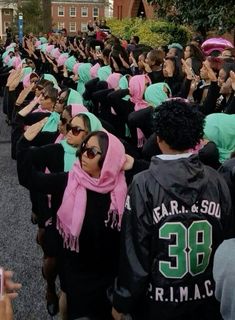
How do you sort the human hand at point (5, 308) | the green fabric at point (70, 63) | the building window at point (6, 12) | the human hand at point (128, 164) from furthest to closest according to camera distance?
the building window at point (6, 12), the green fabric at point (70, 63), the human hand at point (128, 164), the human hand at point (5, 308)

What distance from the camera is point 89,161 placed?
3.02 meters

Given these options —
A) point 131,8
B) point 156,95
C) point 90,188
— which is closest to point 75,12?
point 131,8

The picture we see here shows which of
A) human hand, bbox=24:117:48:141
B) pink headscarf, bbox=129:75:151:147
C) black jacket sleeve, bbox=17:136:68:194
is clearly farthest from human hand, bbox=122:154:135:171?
pink headscarf, bbox=129:75:151:147

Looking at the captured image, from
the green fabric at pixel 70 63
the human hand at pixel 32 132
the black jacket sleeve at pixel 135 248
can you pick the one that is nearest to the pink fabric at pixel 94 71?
the green fabric at pixel 70 63

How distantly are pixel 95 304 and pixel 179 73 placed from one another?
4.29m

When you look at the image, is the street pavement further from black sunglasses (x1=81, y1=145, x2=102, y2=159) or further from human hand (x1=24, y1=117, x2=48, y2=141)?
black sunglasses (x1=81, y1=145, x2=102, y2=159)

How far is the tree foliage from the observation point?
36.0 ft

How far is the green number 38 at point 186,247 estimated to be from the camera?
2.46m

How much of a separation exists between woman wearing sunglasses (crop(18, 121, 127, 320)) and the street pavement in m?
0.99

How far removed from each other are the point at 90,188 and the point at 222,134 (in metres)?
1.18

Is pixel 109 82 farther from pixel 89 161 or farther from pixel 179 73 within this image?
pixel 89 161

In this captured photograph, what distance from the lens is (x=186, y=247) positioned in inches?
97.9

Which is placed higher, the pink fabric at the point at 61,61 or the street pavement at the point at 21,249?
the pink fabric at the point at 61,61

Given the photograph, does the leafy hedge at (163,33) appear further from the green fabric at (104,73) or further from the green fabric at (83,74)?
the green fabric at (104,73)
